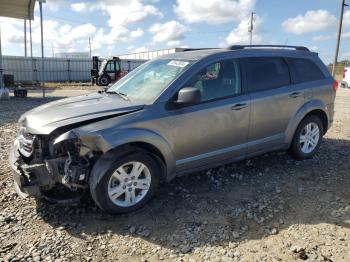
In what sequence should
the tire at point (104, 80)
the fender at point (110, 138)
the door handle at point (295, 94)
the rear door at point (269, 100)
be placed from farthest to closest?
the tire at point (104, 80)
the door handle at point (295, 94)
the rear door at point (269, 100)
the fender at point (110, 138)

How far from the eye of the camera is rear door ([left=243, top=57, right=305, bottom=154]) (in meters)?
4.57

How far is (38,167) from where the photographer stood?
3348 millimetres

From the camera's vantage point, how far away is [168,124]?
379cm

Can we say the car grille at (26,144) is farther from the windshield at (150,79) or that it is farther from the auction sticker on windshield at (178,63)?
the auction sticker on windshield at (178,63)

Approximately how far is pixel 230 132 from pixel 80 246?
2303 mm

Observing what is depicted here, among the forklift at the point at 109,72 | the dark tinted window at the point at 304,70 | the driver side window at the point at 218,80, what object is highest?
the forklift at the point at 109,72

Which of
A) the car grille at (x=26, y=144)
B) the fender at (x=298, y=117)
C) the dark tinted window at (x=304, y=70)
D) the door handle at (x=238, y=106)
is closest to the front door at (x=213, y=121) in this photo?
the door handle at (x=238, y=106)

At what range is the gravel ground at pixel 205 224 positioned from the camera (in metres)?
3.10

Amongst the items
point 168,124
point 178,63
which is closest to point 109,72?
point 178,63

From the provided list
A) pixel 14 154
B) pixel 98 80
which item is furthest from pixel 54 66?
pixel 14 154

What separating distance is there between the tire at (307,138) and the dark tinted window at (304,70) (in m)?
0.64

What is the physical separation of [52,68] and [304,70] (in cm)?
3462

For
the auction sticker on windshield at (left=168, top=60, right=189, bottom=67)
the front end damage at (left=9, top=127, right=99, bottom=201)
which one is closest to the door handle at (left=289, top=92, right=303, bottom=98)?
the auction sticker on windshield at (left=168, top=60, right=189, bottom=67)

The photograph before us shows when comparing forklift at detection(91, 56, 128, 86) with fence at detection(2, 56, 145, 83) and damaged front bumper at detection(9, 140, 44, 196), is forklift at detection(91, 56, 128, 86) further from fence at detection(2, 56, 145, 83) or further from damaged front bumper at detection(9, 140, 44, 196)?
damaged front bumper at detection(9, 140, 44, 196)
